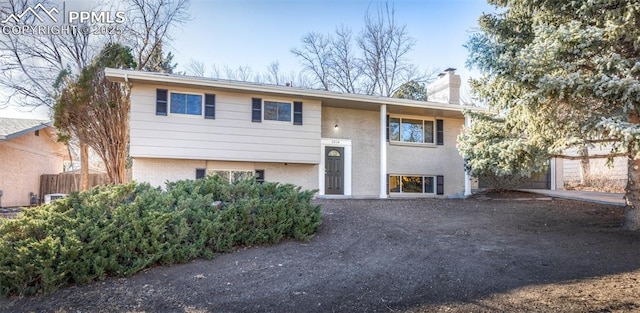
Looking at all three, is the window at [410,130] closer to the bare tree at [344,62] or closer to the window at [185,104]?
the window at [185,104]

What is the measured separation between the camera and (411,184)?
45.4 ft

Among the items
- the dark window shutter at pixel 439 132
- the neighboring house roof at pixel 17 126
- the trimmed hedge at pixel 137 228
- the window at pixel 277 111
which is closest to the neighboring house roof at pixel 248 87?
the window at pixel 277 111

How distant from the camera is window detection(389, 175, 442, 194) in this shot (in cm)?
1359

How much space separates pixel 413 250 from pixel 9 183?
1634cm

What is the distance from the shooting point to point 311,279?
4586 mm

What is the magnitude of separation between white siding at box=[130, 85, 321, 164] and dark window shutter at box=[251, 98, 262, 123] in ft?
0.39

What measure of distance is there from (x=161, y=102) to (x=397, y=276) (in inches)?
329

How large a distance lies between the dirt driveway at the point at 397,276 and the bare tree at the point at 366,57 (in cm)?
1693

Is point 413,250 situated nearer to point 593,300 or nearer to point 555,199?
point 593,300

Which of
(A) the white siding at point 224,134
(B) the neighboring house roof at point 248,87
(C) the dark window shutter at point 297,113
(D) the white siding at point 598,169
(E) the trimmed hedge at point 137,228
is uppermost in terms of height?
(B) the neighboring house roof at point 248,87

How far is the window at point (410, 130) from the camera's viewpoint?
13.7 meters

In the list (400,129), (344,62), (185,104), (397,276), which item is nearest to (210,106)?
(185,104)

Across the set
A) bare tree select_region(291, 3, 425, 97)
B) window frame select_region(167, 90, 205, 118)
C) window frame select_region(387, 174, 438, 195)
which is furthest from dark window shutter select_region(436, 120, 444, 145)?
bare tree select_region(291, 3, 425, 97)

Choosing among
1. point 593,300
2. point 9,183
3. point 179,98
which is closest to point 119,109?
point 179,98
